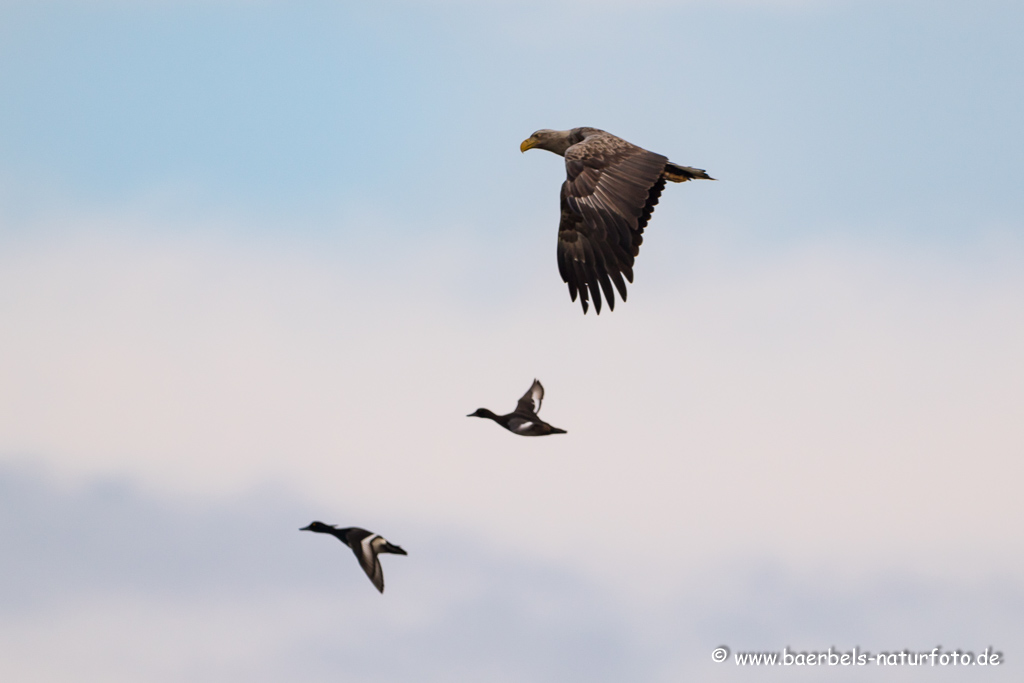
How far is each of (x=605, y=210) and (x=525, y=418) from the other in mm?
3427

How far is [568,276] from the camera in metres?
18.2

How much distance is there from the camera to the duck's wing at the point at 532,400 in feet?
54.5

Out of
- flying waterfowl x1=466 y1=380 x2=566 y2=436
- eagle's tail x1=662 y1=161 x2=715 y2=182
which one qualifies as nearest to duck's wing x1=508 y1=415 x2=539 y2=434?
flying waterfowl x1=466 y1=380 x2=566 y2=436

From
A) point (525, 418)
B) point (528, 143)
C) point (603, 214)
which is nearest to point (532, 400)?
point (525, 418)

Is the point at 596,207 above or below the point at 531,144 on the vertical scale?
below

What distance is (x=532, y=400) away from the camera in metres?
16.8

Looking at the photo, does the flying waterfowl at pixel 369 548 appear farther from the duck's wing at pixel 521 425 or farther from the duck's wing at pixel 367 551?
the duck's wing at pixel 521 425

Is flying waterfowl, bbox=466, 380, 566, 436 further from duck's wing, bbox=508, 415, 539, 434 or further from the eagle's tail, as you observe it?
the eagle's tail

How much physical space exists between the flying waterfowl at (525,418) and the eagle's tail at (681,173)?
4813 mm

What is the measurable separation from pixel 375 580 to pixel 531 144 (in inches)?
464

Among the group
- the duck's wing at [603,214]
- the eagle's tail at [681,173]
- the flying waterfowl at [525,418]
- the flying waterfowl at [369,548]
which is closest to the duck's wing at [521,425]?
the flying waterfowl at [525,418]

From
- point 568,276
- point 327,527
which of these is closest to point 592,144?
point 568,276

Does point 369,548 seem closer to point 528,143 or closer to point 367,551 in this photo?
point 367,551

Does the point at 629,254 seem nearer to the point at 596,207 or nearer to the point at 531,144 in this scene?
the point at 596,207
